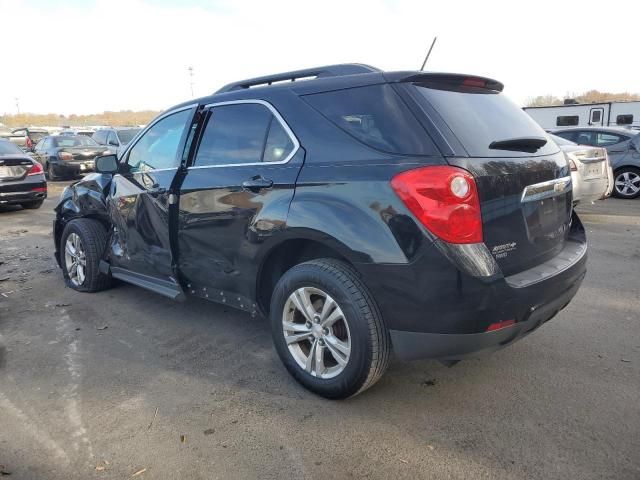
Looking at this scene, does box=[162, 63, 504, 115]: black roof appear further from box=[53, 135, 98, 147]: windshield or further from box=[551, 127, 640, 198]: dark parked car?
box=[53, 135, 98, 147]: windshield

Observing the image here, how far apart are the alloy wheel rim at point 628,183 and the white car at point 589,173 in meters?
2.89

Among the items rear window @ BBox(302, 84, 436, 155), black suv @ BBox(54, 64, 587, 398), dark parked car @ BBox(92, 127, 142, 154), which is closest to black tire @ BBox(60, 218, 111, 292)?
black suv @ BBox(54, 64, 587, 398)

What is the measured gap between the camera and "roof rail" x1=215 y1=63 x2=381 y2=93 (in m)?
3.16

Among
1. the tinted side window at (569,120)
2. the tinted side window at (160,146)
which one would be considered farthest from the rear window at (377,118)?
the tinted side window at (569,120)

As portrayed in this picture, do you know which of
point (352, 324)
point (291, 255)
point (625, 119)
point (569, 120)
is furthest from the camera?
point (569, 120)

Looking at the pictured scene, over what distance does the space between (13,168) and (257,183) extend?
8740 millimetres

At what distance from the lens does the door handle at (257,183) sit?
3075 millimetres

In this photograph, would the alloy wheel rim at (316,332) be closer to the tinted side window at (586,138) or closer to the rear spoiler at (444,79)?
the rear spoiler at (444,79)

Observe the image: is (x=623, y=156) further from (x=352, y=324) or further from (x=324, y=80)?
→ (x=352, y=324)

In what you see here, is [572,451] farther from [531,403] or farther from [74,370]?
[74,370]

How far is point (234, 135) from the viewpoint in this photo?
3.46 metres

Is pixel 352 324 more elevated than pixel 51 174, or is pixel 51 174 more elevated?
pixel 352 324

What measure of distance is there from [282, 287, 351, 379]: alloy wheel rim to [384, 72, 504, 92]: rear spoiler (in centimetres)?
123

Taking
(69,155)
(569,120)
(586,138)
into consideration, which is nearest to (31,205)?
(69,155)
